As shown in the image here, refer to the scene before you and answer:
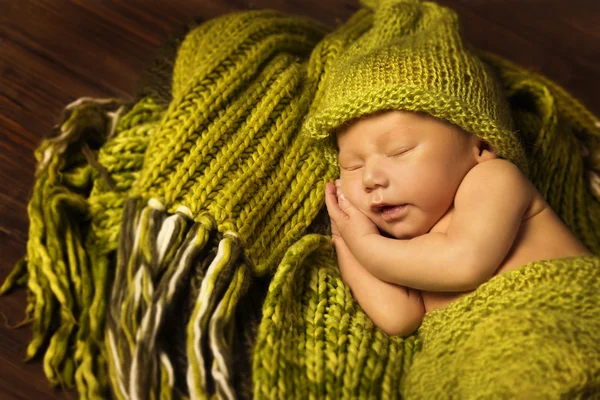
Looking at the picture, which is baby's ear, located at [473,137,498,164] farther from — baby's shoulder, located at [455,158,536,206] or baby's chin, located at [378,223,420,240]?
baby's chin, located at [378,223,420,240]

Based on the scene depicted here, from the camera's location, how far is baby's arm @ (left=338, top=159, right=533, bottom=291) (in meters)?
0.85

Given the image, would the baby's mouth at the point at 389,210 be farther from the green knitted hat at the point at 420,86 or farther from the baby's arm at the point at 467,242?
the green knitted hat at the point at 420,86

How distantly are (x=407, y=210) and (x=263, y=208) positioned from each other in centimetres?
25

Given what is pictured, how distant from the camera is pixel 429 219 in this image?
3.06 feet

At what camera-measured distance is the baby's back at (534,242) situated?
890mm

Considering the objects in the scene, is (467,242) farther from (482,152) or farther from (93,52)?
(93,52)

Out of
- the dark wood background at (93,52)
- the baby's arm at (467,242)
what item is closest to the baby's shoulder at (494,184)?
the baby's arm at (467,242)

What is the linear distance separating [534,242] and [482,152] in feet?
0.57

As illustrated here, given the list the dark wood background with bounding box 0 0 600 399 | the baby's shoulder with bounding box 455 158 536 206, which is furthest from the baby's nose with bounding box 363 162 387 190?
the dark wood background with bounding box 0 0 600 399

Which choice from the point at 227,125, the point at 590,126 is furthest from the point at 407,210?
the point at 590,126

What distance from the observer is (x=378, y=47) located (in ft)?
3.39

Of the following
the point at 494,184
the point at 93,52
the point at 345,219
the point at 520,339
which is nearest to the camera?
the point at 520,339

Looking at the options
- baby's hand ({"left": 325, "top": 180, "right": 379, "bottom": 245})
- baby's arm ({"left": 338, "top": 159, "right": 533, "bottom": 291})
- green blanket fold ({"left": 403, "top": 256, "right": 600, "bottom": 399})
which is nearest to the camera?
green blanket fold ({"left": 403, "top": 256, "right": 600, "bottom": 399})

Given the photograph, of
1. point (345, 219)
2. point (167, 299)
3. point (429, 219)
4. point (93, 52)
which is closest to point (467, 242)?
point (429, 219)
